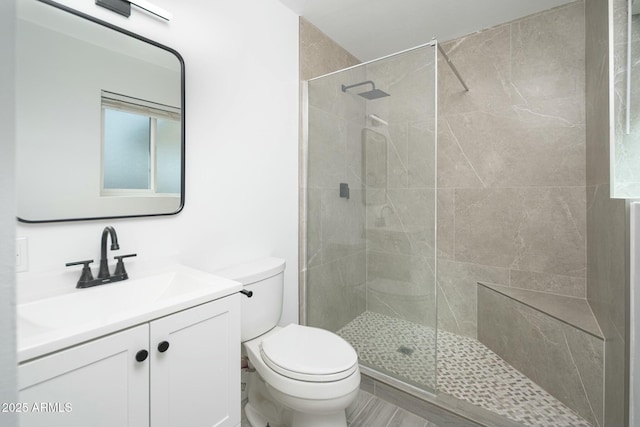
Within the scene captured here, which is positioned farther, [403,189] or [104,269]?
[403,189]

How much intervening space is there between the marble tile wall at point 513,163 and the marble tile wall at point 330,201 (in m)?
0.98

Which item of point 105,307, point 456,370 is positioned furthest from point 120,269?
point 456,370

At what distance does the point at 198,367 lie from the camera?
97cm

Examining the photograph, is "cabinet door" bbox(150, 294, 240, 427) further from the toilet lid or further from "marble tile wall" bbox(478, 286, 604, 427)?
"marble tile wall" bbox(478, 286, 604, 427)

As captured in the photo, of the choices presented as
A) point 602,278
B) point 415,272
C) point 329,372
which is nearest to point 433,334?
point 415,272

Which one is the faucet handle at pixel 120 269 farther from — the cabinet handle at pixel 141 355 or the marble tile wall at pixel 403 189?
the marble tile wall at pixel 403 189

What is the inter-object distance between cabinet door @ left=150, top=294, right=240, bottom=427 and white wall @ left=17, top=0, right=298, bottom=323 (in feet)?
1.53

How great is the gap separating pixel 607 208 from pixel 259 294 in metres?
1.83

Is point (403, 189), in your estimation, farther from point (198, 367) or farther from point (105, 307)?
point (105, 307)

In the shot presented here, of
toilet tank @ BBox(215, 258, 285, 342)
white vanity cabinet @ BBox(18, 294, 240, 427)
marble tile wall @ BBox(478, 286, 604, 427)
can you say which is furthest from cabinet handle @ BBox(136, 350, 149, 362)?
marble tile wall @ BBox(478, 286, 604, 427)

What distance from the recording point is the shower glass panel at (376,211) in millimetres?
1616

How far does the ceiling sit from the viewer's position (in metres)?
1.89

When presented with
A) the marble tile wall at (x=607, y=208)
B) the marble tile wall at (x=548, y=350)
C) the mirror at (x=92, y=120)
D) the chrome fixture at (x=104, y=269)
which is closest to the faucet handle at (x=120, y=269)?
the chrome fixture at (x=104, y=269)

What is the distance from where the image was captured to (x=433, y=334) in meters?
1.58
